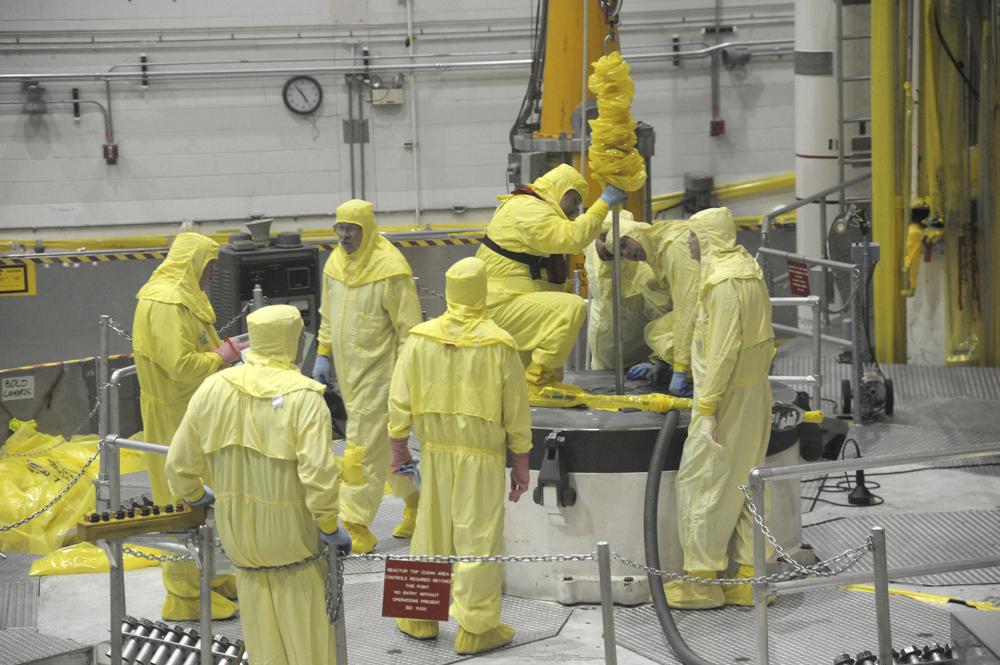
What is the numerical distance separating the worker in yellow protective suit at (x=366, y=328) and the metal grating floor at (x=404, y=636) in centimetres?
64

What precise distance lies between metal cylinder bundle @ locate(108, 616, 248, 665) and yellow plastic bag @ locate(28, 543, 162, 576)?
133 cm

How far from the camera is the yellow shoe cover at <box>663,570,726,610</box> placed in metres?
6.54

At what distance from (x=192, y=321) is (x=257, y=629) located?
2088 millimetres

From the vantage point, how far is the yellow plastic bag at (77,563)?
7363mm

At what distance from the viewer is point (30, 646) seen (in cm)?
580

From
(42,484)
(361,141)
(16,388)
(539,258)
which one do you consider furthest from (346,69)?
(539,258)

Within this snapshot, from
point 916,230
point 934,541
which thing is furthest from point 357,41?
point 934,541

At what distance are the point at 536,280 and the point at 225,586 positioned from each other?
6.87 feet

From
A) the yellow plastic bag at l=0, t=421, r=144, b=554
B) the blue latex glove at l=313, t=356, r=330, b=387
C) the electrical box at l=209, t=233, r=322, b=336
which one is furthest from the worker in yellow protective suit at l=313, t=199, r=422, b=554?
the electrical box at l=209, t=233, r=322, b=336

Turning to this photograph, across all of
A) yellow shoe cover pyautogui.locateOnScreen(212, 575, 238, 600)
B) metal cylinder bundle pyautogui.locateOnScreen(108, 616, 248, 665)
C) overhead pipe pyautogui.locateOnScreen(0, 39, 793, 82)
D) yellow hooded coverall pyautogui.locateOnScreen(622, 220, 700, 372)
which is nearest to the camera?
metal cylinder bundle pyautogui.locateOnScreen(108, 616, 248, 665)

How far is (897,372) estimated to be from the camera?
10461 millimetres

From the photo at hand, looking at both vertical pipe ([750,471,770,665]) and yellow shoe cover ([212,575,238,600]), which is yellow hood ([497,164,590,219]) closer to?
yellow shoe cover ([212,575,238,600])

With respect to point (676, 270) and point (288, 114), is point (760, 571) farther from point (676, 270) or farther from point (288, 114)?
point (288, 114)

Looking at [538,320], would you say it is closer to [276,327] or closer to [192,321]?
[192,321]
